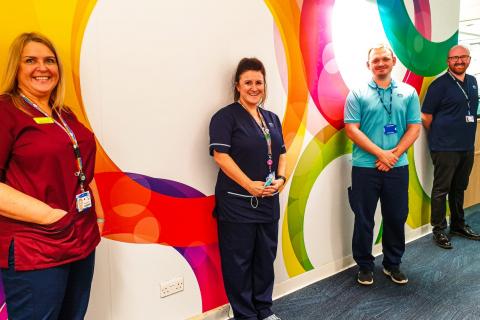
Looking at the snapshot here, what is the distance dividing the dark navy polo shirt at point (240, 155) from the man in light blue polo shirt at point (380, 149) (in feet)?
3.02

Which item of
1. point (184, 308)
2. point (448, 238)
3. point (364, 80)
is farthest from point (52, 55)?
point (448, 238)

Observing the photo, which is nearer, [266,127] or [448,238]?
[266,127]

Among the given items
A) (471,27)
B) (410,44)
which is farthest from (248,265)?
(471,27)

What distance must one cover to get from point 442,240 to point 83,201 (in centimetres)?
330

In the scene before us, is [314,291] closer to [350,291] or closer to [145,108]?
[350,291]

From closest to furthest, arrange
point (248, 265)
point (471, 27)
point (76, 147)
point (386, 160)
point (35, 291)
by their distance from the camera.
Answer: point (35, 291), point (76, 147), point (248, 265), point (386, 160), point (471, 27)

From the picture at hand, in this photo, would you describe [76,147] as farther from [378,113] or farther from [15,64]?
[378,113]

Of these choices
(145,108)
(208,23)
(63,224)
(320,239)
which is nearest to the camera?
(63,224)

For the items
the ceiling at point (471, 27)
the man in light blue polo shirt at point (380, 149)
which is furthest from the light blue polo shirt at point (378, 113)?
the ceiling at point (471, 27)

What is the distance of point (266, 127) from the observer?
2.11 metres

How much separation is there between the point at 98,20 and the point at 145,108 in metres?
0.46

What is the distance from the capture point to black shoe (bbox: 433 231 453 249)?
11.2 ft

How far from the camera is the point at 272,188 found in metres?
2.04

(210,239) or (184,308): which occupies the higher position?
(210,239)
